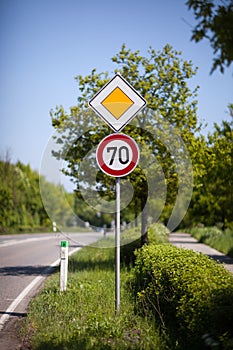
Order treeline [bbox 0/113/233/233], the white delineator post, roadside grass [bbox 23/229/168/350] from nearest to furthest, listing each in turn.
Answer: roadside grass [bbox 23/229/168/350] < the white delineator post < treeline [bbox 0/113/233/233]

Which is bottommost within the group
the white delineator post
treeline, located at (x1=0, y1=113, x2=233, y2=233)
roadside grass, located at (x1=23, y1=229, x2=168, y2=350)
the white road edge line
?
the white road edge line

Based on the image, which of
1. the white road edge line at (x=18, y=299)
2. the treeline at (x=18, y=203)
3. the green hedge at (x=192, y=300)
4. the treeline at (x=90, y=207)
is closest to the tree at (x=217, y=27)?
the green hedge at (x=192, y=300)

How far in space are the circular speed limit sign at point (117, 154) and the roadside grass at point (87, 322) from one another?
2088 mm

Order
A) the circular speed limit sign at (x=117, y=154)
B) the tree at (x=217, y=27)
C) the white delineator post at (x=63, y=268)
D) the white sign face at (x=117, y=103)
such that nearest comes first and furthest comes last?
the tree at (x=217, y=27), the circular speed limit sign at (x=117, y=154), the white sign face at (x=117, y=103), the white delineator post at (x=63, y=268)

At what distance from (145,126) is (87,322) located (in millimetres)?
6975

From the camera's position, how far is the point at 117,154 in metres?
6.80

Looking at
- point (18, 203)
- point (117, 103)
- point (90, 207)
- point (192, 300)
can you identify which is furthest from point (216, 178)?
point (18, 203)

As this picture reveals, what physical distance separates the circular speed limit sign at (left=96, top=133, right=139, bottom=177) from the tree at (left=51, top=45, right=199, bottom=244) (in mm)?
5210

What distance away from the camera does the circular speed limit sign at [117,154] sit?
6746mm

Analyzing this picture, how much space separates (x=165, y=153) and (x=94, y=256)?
6198 millimetres

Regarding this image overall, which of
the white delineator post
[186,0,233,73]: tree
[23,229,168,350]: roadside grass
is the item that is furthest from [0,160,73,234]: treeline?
[186,0,233,73]: tree

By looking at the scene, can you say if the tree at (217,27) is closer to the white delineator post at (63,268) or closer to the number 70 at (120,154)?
the number 70 at (120,154)

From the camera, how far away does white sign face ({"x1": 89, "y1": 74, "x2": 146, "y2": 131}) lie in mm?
6895

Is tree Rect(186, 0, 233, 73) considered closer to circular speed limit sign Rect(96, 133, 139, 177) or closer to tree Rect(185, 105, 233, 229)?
circular speed limit sign Rect(96, 133, 139, 177)
